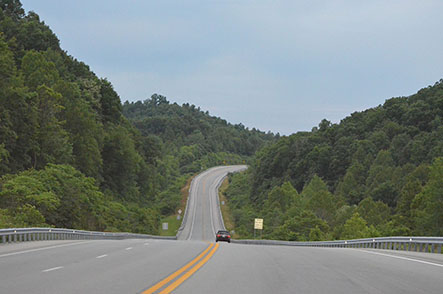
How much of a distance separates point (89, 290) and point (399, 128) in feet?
497

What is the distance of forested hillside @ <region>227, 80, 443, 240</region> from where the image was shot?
80.2 meters

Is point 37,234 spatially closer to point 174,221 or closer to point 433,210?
point 433,210

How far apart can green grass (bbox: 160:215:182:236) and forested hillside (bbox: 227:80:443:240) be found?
1156cm

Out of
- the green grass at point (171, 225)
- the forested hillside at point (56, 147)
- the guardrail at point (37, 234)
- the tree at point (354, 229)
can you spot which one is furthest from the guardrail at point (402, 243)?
the green grass at point (171, 225)

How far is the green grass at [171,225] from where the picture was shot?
103 metres

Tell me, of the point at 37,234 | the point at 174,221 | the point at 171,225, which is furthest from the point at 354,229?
the point at 37,234

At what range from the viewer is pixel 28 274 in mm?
12750

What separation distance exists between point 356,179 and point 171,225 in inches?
1761

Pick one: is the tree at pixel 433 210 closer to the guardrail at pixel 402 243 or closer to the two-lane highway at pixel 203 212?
the guardrail at pixel 402 243

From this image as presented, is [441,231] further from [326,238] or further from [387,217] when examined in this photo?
[387,217]

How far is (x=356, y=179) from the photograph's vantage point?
439 feet

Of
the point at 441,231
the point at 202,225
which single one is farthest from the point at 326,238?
the point at 202,225

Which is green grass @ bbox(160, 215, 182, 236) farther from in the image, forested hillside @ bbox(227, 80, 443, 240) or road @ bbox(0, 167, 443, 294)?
road @ bbox(0, 167, 443, 294)

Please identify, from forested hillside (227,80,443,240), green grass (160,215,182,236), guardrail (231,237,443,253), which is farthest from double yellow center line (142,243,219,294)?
green grass (160,215,182,236)
